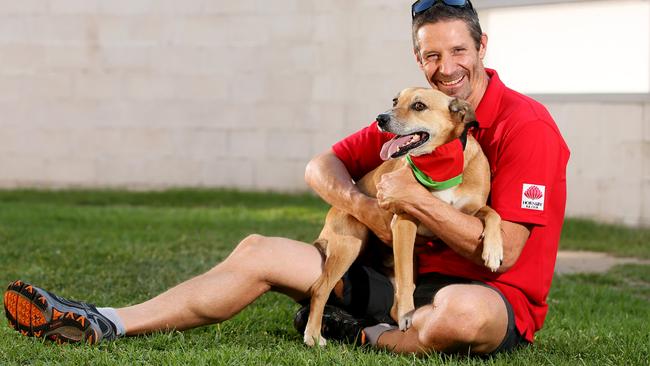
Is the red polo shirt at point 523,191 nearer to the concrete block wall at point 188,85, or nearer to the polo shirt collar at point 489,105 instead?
the polo shirt collar at point 489,105

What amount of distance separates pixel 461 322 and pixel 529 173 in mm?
561

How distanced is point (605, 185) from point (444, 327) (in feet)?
18.5

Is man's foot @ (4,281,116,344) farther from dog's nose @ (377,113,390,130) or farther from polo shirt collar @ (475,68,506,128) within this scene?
polo shirt collar @ (475,68,506,128)

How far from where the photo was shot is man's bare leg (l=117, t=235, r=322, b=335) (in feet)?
12.1

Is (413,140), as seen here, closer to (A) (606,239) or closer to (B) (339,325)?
(B) (339,325)

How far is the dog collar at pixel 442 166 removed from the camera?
11.5ft

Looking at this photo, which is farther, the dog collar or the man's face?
the man's face

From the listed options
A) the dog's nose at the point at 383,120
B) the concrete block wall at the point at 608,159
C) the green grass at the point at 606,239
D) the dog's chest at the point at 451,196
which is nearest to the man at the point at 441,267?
the dog's chest at the point at 451,196

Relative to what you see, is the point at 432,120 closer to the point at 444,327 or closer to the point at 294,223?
the point at 444,327

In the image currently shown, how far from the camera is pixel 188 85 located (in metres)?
10.7

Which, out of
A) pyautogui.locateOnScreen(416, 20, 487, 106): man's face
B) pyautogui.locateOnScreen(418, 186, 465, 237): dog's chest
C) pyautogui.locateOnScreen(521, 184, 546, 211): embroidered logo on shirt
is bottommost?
pyautogui.locateOnScreen(418, 186, 465, 237): dog's chest

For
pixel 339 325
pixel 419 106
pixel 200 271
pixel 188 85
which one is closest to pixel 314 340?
pixel 339 325

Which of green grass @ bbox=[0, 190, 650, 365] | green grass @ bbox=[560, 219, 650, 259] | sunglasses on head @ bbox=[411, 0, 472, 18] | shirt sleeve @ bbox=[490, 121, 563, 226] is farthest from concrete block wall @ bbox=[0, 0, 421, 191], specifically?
shirt sleeve @ bbox=[490, 121, 563, 226]

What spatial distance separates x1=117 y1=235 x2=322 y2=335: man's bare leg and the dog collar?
0.53 m
